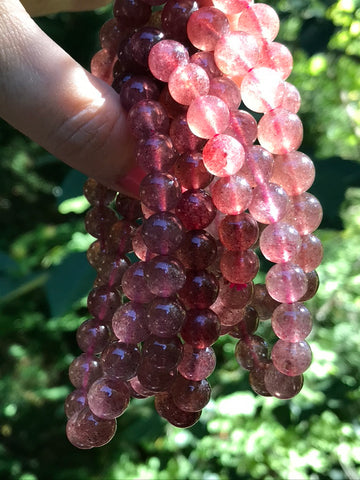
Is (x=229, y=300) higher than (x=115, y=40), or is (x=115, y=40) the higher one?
(x=115, y=40)

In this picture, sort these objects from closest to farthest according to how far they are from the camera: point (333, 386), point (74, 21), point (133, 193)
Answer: point (133, 193), point (333, 386), point (74, 21)

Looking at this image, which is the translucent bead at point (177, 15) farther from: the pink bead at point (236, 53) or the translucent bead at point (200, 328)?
the translucent bead at point (200, 328)

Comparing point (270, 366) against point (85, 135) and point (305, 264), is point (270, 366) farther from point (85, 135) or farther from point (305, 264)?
point (85, 135)

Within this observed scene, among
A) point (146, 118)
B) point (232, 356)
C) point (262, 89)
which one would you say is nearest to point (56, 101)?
point (146, 118)

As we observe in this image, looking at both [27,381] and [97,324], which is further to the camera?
[27,381]

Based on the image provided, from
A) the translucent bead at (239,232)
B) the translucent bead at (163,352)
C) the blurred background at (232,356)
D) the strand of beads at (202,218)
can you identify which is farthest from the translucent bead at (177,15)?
the blurred background at (232,356)

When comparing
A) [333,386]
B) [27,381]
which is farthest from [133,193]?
[27,381]

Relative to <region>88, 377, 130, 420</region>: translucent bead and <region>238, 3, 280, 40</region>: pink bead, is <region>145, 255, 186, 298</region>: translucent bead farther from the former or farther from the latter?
<region>238, 3, 280, 40</region>: pink bead

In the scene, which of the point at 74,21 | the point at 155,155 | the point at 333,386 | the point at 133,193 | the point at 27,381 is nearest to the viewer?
the point at 155,155
